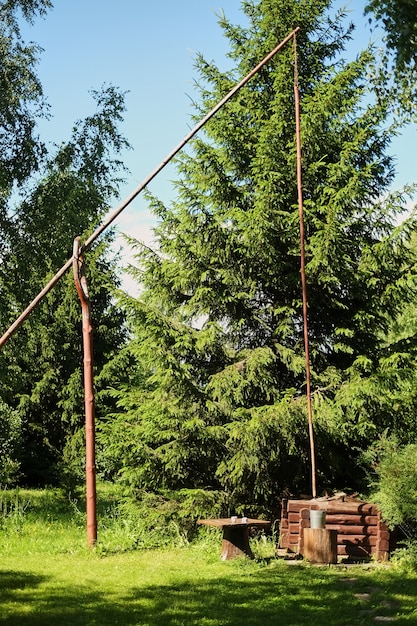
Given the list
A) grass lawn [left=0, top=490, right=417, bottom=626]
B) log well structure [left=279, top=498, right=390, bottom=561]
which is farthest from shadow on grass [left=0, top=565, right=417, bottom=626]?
log well structure [left=279, top=498, right=390, bottom=561]

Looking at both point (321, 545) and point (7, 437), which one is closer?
point (321, 545)

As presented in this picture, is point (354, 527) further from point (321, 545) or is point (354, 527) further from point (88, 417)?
point (88, 417)

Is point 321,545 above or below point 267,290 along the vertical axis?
below

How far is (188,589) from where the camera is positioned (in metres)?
7.31

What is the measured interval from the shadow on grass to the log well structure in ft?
3.24

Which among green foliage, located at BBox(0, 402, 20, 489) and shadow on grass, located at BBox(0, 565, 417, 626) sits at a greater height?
green foliage, located at BBox(0, 402, 20, 489)

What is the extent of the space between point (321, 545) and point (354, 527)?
26.7 inches

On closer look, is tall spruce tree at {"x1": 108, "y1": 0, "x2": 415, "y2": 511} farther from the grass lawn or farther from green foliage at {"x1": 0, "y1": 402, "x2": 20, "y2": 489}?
green foliage at {"x1": 0, "y1": 402, "x2": 20, "y2": 489}

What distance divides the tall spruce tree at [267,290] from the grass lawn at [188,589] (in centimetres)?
137

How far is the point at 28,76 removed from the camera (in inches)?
635

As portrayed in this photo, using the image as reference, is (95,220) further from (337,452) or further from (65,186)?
(337,452)

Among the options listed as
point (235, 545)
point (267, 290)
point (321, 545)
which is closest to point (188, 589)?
point (235, 545)

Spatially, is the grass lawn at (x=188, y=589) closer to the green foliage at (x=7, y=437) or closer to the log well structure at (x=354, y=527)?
the log well structure at (x=354, y=527)

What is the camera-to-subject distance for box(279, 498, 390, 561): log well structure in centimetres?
905
